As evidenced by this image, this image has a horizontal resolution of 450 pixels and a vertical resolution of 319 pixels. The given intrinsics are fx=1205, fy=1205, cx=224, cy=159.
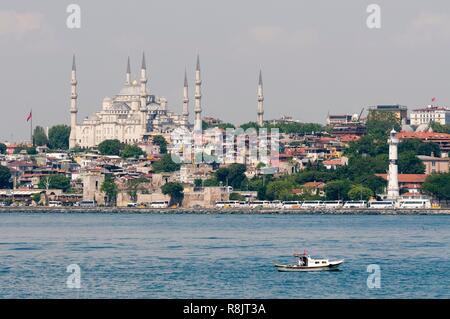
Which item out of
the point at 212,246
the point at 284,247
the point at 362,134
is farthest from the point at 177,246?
the point at 362,134

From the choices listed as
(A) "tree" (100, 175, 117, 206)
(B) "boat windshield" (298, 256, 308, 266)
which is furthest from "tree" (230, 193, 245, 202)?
(B) "boat windshield" (298, 256, 308, 266)

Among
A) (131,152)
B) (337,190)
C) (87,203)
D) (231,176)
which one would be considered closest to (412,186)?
(337,190)

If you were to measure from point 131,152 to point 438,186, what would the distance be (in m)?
31.8

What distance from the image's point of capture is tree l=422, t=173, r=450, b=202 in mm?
72625

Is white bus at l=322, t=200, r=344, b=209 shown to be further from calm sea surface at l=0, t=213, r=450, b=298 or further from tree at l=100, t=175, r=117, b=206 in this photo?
calm sea surface at l=0, t=213, r=450, b=298

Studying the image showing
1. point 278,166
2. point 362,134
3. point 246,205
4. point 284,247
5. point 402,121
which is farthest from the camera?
point 402,121

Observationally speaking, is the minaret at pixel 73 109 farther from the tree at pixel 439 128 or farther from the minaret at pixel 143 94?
the tree at pixel 439 128

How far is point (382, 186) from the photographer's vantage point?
75125 mm

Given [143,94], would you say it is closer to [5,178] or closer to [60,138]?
[60,138]

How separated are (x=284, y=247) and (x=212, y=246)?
77.4 inches
